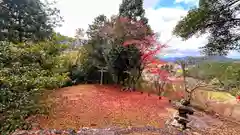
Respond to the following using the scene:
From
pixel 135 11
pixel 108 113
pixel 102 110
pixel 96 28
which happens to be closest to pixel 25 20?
pixel 102 110

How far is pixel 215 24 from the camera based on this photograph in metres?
2.80

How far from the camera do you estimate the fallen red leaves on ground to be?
21.4 feet

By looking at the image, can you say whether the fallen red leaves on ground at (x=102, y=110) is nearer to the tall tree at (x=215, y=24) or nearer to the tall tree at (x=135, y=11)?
the tall tree at (x=215, y=24)

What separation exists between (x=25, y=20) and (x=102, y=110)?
4615 mm

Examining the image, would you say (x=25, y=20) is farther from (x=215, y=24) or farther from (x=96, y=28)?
(x=215, y=24)

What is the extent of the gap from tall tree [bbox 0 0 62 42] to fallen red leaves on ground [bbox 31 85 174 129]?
2.68m

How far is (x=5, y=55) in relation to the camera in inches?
106

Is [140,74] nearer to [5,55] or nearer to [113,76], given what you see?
[113,76]

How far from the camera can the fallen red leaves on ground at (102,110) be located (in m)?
6.54

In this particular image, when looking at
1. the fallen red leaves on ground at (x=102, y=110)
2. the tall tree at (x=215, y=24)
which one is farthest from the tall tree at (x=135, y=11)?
the tall tree at (x=215, y=24)

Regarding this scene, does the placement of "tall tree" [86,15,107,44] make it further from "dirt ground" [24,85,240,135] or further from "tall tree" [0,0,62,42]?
"tall tree" [0,0,62,42]

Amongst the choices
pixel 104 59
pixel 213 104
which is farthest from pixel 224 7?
pixel 104 59

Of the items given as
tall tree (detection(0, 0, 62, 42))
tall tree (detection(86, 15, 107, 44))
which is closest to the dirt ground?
tall tree (detection(0, 0, 62, 42))

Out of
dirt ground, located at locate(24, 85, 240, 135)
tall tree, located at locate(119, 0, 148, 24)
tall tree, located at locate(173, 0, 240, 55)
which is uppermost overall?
tall tree, located at locate(119, 0, 148, 24)
